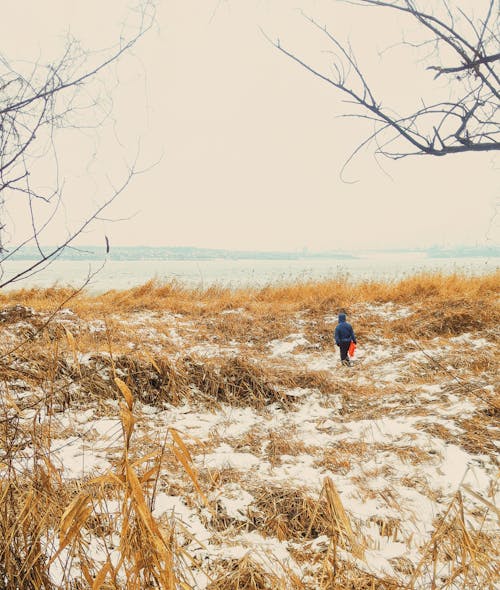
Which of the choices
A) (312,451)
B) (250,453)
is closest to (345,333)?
(312,451)

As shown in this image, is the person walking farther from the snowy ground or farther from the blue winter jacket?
the snowy ground

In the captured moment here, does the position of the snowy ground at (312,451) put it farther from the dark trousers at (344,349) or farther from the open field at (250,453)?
the dark trousers at (344,349)

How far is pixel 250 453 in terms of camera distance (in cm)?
308

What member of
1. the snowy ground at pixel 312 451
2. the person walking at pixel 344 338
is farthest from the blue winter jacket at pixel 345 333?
the snowy ground at pixel 312 451

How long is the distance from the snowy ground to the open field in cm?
2

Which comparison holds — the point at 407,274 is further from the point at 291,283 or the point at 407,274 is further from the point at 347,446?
the point at 347,446

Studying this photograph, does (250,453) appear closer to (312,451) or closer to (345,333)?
(312,451)

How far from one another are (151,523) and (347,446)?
256 centimetres

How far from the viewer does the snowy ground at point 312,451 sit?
187 centimetres

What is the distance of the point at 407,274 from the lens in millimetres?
10609

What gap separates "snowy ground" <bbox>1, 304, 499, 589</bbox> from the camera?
1869mm

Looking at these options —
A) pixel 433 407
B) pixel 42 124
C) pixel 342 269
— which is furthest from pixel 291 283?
pixel 42 124

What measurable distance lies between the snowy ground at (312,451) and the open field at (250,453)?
0.02 metres

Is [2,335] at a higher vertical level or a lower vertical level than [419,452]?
higher
